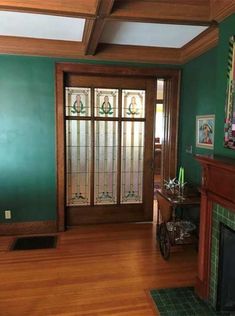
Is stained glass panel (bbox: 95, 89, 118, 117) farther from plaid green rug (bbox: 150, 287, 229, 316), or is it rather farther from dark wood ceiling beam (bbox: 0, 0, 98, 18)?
plaid green rug (bbox: 150, 287, 229, 316)

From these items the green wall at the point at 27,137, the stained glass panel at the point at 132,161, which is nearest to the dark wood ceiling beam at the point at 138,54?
the green wall at the point at 27,137

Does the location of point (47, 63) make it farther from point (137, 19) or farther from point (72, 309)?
point (72, 309)

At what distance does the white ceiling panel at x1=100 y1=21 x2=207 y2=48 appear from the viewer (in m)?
2.80

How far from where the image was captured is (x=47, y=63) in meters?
3.53

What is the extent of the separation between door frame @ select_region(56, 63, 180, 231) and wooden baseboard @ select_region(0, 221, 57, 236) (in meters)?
0.12

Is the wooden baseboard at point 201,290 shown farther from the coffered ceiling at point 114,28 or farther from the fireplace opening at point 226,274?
the coffered ceiling at point 114,28

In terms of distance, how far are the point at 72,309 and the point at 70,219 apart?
184cm

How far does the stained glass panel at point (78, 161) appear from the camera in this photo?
3.87 meters

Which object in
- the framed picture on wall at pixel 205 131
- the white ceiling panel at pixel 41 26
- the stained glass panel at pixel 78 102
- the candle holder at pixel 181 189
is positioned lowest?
the candle holder at pixel 181 189

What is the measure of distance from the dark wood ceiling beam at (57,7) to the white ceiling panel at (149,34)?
0.50m

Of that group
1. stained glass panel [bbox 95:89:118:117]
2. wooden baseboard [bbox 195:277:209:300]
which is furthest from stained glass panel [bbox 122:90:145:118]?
wooden baseboard [bbox 195:277:209:300]

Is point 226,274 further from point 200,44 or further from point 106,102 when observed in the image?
point 106,102

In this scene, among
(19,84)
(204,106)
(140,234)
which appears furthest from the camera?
(140,234)

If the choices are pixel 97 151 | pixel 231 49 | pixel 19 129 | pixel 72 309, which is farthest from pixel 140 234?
pixel 231 49
